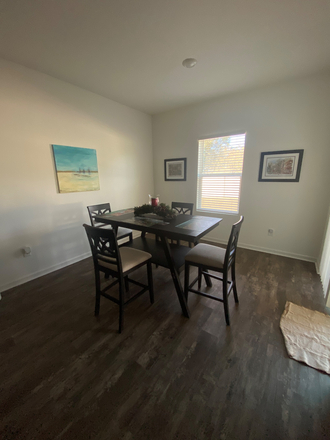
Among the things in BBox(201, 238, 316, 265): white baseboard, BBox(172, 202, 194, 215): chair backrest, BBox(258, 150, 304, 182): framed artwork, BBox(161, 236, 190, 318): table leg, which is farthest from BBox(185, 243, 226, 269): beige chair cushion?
BBox(258, 150, 304, 182): framed artwork

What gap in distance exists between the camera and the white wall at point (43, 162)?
85.0 inches

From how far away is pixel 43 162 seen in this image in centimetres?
246

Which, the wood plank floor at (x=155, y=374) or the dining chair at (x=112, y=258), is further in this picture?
the dining chair at (x=112, y=258)

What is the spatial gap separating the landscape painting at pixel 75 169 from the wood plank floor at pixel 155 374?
5.45 feet

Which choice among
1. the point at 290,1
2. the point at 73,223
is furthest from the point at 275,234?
the point at 73,223

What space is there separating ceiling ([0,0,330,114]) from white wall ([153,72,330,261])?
1.07ft

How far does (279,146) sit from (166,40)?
2.21m

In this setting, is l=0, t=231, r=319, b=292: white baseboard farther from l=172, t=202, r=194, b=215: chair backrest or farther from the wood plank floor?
l=172, t=202, r=194, b=215: chair backrest

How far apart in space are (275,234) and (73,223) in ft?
11.5

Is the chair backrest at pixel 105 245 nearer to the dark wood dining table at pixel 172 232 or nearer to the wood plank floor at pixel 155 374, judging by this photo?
the dark wood dining table at pixel 172 232

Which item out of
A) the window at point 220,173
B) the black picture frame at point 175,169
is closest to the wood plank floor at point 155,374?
the window at point 220,173

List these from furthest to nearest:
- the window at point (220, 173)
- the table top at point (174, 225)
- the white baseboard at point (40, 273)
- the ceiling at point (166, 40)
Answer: the window at point (220, 173) → the white baseboard at point (40, 273) → the table top at point (174, 225) → the ceiling at point (166, 40)

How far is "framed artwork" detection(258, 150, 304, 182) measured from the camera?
2740 mm

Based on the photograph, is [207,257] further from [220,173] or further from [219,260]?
[220,173]
